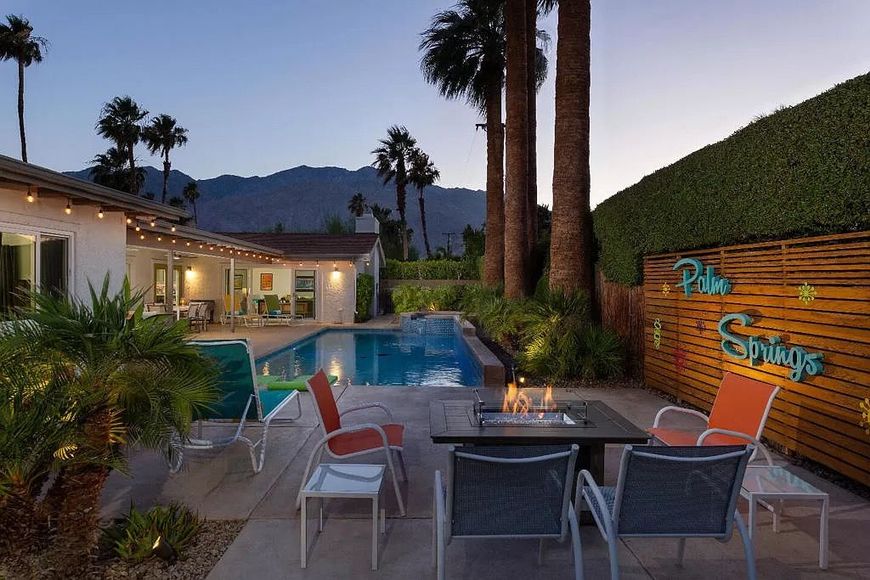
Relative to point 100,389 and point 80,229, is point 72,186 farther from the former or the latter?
point 100,389

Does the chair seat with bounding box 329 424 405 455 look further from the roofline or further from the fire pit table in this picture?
the roofline

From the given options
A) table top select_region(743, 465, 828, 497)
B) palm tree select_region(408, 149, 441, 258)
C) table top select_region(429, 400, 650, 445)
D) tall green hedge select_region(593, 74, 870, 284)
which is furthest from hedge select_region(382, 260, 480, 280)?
table top select_region(743, 465, 828, 497)

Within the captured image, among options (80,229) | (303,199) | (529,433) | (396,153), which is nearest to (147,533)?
(529,433)

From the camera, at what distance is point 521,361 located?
31.5ft

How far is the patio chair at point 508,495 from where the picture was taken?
8.39 ft

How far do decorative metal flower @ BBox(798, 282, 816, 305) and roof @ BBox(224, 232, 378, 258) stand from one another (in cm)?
1674

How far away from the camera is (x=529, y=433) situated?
11.5 ft

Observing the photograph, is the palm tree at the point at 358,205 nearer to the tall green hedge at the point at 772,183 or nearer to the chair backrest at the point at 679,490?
the tall green hedge at the point at 772,183

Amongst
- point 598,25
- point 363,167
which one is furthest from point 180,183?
point 598,25

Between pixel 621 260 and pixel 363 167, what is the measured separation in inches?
7363

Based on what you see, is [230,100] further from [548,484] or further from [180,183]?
[180,183]

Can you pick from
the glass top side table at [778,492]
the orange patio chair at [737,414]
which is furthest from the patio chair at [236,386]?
the glass top side table at [778,492]

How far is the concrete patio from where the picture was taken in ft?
10.1

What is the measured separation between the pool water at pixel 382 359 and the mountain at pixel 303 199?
417 feet
